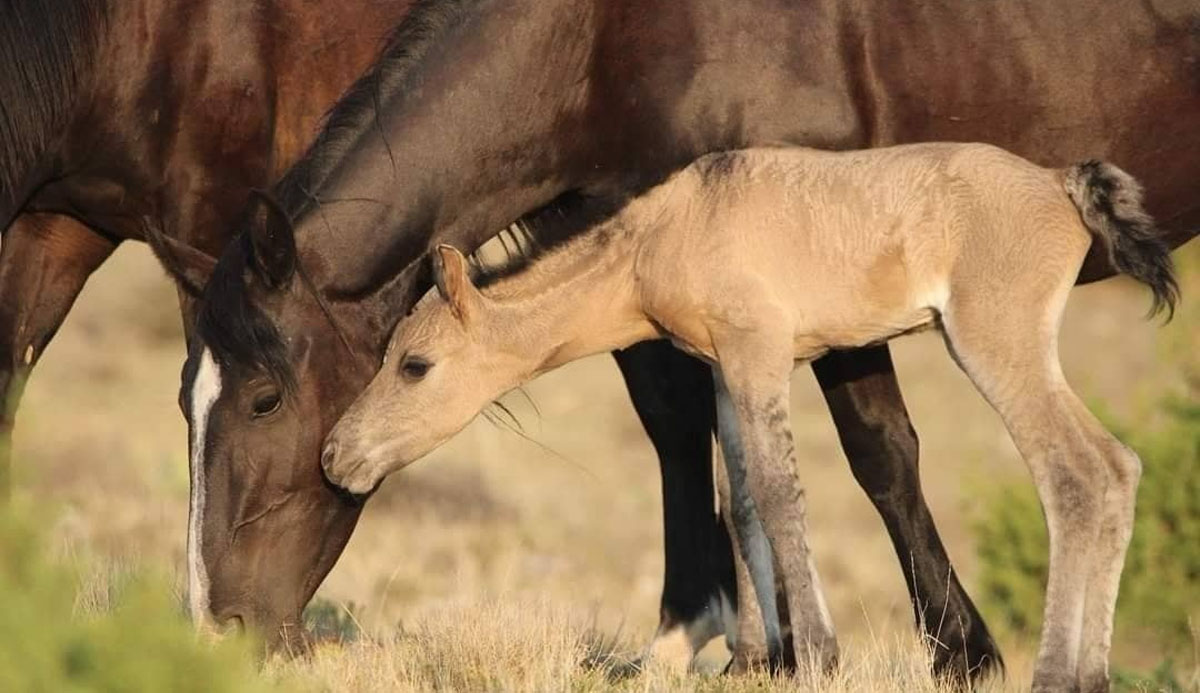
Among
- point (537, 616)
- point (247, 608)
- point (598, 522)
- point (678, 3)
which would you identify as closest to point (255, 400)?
point (247, 608)

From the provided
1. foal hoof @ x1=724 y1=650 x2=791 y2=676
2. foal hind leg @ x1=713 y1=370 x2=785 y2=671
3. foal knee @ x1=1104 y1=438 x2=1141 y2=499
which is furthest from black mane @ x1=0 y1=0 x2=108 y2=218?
foal knee @ x1=1104 y1=438 x2=1141 y2=499

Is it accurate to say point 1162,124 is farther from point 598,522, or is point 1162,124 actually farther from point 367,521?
point 598,522

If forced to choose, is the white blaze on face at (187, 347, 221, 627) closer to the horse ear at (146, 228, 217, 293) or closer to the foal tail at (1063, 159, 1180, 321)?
the horse ear at (146, 228, 217, 293)

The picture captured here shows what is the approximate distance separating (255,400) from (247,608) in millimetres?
603

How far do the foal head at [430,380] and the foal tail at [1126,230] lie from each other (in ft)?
5.36

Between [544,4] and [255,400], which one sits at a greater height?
[544,4]

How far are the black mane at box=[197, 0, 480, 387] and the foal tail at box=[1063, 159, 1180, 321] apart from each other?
6.58ft

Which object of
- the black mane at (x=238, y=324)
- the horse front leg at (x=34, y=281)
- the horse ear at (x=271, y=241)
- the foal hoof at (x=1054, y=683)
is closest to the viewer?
the foal hoof at (x=1054, y=683)

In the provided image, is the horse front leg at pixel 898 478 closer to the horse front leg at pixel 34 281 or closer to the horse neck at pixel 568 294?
the horse neck at pixel 568 294

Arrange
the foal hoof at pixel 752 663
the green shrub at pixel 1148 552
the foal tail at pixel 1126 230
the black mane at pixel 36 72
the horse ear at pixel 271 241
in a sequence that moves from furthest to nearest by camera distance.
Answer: the green shrub at pixel 1148 552, the black mane at pixel 36 72, the foal hoof at pixel 752 663, the horse ear at pixel 271 241, the foal tail at pixel 1126 230

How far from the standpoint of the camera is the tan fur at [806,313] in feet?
17.0

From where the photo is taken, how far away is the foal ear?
5.60 meters

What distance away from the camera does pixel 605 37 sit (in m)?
6.21

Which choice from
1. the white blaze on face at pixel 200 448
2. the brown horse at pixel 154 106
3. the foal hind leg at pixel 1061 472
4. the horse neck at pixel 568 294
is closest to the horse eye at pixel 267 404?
the white blaze on face at pixel 200 448
